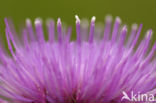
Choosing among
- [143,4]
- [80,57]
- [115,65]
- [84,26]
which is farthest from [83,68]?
[143,4]

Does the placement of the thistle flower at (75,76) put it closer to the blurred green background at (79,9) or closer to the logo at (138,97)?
the logo at (138,97)

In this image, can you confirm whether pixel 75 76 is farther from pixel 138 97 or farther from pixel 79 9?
pixel 79 9

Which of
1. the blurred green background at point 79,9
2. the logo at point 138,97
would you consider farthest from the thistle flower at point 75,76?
the blurred green background at point 79,9

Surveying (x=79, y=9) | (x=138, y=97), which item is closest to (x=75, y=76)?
(x=138, y=97)

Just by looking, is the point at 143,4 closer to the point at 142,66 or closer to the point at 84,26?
the point at 84,26

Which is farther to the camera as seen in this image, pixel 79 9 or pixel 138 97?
pixel 79 9

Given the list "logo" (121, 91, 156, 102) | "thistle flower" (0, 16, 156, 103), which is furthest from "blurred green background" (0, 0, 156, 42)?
"logo" (121, 91, 156, 102)

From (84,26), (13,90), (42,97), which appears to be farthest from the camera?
(84,26)

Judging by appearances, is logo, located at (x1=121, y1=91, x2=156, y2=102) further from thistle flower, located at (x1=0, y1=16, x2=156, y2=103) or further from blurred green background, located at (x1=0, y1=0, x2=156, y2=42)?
blurred green background, located at (x1=0, y1=0, x2=156, y2=42)
